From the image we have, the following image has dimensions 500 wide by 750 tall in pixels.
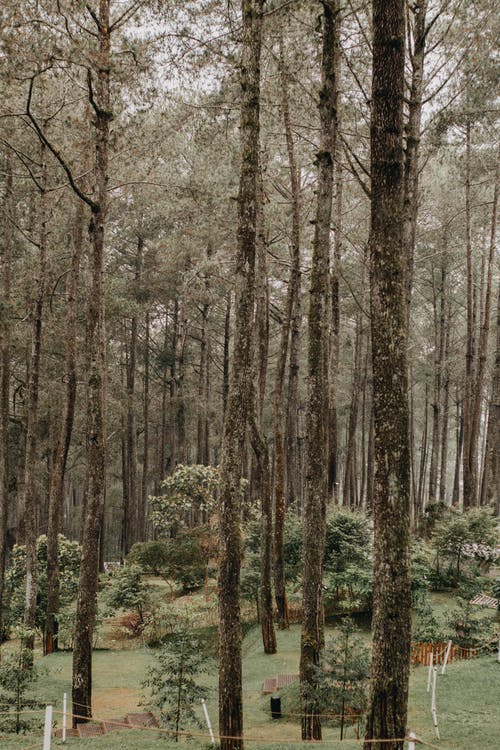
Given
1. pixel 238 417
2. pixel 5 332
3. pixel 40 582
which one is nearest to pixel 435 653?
pixel 238 417

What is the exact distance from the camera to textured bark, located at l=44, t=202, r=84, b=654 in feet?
47.4

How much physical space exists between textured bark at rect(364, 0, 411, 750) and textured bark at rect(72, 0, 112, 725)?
5.30m

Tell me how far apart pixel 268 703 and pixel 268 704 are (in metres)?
0.04

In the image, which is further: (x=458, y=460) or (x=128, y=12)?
(x=458, y=460)

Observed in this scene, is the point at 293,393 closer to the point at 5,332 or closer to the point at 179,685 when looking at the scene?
the point at 5,332

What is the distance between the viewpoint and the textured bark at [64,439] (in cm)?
1446

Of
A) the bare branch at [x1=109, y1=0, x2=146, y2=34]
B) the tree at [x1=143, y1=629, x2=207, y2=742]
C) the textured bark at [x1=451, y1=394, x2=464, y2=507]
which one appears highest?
the bare branch at [x1=109, y1=0, x2=146, y2=34]

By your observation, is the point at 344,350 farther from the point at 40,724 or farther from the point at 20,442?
the point at 40,724

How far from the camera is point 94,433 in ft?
32.6

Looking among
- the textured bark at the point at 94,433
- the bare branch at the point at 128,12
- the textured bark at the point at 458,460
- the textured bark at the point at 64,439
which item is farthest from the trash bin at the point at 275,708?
the textured bark at the point at 458,460

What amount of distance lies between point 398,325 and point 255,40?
4.69 m

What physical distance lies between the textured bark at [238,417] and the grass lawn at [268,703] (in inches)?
24.1

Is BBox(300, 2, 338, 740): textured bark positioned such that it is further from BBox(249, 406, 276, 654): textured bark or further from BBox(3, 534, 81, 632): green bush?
BBox(3, 534, 81, 632): green bush

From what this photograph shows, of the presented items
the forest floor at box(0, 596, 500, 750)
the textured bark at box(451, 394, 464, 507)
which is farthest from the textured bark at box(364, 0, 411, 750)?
the textured bark at box(451, 394, 464, 507)
